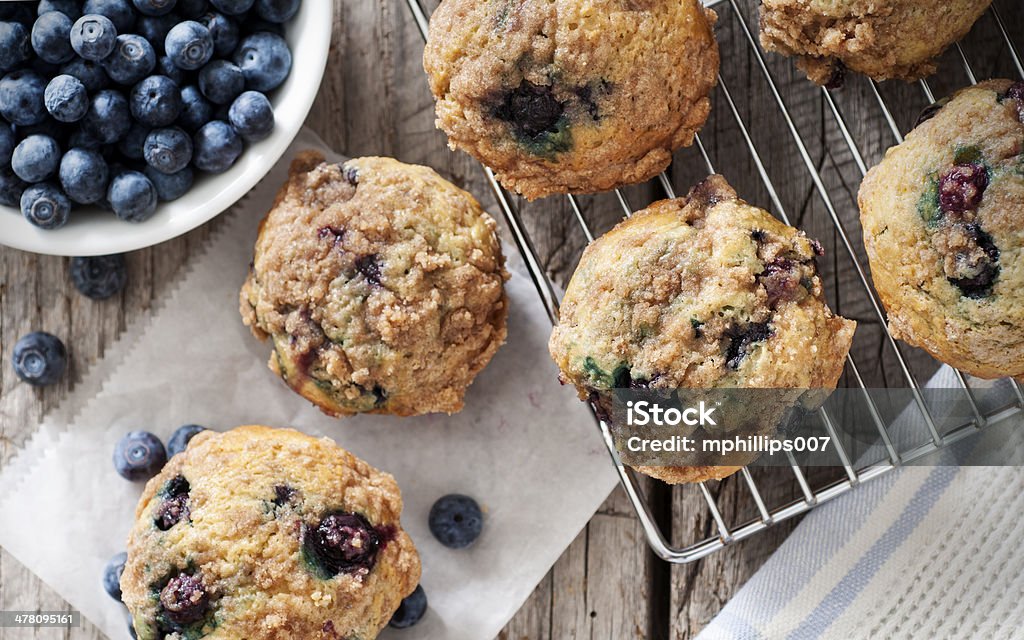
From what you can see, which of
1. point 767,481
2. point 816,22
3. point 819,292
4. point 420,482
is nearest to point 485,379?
point 420,482

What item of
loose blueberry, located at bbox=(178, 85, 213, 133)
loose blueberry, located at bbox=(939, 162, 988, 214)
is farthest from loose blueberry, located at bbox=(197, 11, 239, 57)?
loose blueberry, located at bbox=(939, 162, 988, 214)

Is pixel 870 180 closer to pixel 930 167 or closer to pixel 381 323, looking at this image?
pixel 930 167

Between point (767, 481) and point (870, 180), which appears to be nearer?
point (870, 180)

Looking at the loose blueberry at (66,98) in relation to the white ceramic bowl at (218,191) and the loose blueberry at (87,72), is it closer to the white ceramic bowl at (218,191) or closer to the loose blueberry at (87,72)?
the loose blueberry at (87,72)

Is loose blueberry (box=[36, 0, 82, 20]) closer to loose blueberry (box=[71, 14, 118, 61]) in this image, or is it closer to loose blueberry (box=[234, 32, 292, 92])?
loose blueberry (box=[71, 14, 118, 61])

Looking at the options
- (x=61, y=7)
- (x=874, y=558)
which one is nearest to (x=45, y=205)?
(x=61, y=7)

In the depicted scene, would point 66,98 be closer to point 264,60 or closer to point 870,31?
point 264,60

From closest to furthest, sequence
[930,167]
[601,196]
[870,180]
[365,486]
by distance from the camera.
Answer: [930,167], [870,180], [365,486], [601,196]
